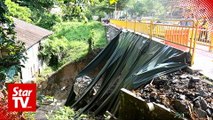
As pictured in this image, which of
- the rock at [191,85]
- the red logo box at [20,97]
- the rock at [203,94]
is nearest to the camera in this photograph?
the red logo box at [20,97]

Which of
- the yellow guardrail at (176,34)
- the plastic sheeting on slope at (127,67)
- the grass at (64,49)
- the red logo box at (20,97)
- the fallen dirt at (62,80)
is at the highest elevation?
the red logo box at (20,97)

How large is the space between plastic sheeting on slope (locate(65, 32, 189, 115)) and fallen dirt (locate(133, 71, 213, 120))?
0.97 ft

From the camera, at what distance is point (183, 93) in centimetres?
478

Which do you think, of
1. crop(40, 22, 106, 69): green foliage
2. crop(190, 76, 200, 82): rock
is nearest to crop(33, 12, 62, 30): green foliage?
crop(40, 22, 106, 69): green foliage

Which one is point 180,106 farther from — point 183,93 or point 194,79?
point 194,79

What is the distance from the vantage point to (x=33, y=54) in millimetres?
14812

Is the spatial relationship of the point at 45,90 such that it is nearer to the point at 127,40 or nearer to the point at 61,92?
the point at 61,92

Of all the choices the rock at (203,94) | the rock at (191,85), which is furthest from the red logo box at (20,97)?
the rock at (191,85)

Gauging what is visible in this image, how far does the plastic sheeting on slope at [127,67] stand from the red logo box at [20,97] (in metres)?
4.55

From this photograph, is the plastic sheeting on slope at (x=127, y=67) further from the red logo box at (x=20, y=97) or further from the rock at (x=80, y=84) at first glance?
the red logo box at (x=20, y=97)

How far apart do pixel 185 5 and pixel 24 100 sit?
97 centimetres

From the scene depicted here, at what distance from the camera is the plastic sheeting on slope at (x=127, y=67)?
5.85m

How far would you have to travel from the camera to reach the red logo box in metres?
1.26

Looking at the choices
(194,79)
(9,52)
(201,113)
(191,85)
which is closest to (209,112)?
(201,113)
